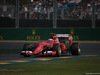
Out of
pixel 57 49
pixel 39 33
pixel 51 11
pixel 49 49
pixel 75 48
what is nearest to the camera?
pixel 57 49

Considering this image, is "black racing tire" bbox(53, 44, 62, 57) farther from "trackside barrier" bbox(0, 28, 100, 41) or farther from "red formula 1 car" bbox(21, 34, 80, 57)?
"trackside barrier" bbox(0, 28, 100, 41)

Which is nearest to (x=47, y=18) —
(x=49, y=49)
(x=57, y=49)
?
(x=49, y=49)

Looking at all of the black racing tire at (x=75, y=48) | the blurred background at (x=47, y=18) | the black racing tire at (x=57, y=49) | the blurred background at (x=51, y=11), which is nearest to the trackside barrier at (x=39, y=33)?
the blurred background at (x=47, y=18)

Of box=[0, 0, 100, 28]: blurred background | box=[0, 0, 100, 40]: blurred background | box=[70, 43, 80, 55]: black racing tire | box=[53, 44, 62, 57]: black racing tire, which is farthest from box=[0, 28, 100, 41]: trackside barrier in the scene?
box=[53, 44, 62, 57]: black racing tire

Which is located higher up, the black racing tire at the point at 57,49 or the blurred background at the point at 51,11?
the blurred background at the point at 51,11

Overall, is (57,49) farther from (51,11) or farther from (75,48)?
(51,11)

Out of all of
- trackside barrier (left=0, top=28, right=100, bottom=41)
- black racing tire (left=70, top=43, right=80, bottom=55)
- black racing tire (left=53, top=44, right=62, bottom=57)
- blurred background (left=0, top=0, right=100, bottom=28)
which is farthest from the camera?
trackside barrier (left=0, top=28, right=100, bottom=41)

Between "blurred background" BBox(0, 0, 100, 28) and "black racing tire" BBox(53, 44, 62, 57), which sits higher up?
"blurred background" BBox(0, 0, 100, 28)

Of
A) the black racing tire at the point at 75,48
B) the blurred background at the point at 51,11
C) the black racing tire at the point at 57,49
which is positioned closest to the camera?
the black racing tire at the point at 57,49

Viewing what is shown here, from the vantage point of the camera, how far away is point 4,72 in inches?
399

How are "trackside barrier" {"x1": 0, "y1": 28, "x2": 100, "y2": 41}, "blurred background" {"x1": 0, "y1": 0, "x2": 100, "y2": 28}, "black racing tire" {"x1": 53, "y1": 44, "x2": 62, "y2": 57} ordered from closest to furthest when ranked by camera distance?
"black racing tire" {"x1": 53, "y1": 44, "x2": 62, "y2": 57}
"blurred background" {"x1": 0, "y1": 0, "x2": 100, "y2": 28}
"trackside barrier" {"x1": 0, "y1": 28, "x2": 100, "y2": 41}

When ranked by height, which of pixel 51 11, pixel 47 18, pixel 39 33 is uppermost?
pixel 51 11

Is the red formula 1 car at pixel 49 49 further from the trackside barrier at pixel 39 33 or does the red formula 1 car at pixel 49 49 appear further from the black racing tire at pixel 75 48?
the trackside barrier at pixel 39 33

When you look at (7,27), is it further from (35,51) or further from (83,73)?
(83,73)
